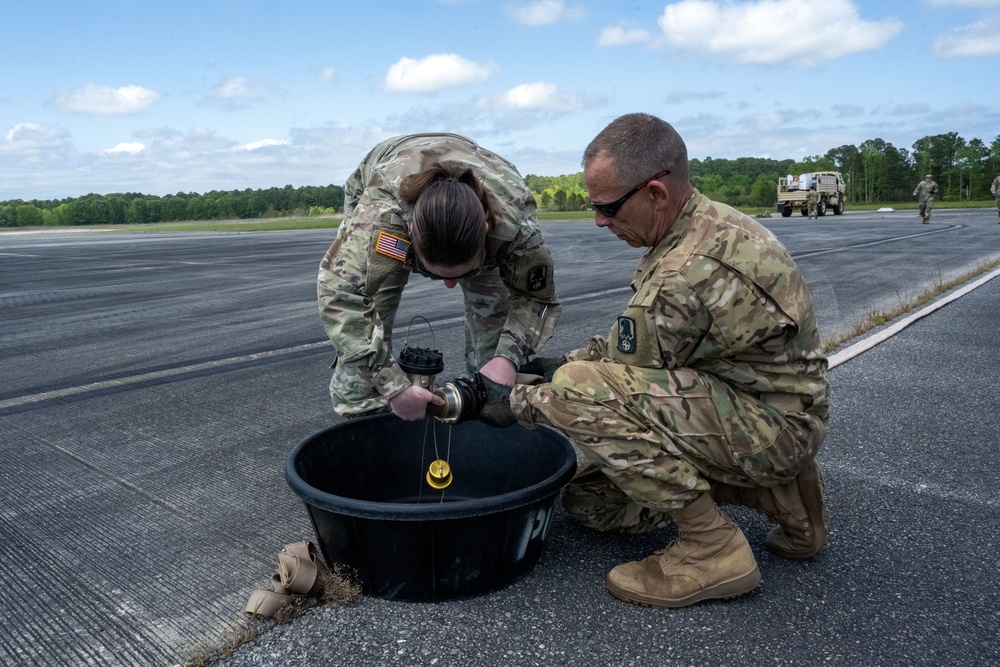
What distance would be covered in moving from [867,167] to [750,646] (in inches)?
3701

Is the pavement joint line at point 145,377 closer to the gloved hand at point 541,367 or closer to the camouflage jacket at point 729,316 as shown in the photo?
the gloved hand at point 541,367

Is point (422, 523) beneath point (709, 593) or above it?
above

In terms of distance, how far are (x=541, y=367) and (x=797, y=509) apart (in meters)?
1.11

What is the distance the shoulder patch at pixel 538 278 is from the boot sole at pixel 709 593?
1.39m

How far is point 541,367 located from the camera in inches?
130

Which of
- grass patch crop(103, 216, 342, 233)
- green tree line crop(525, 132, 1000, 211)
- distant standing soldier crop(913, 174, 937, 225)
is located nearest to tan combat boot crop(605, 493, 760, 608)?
distant standing soldier crop(913, 174, 937, 225)

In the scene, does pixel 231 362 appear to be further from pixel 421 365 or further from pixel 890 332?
Answer: pixel 890 332

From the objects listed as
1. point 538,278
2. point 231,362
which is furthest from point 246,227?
point 538,278

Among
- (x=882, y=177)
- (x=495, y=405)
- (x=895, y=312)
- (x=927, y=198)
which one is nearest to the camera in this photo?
(x=495, y=405)

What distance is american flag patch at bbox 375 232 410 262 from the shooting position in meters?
2.92

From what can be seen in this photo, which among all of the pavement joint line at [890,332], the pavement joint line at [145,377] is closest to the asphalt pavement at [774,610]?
the pavement joint line at [890,332]

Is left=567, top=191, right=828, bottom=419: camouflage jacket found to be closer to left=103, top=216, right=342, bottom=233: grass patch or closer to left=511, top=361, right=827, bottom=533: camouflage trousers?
left=511, top=361, right=827, bottom=533: camouflage trousers

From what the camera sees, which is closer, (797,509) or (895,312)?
(797,509)

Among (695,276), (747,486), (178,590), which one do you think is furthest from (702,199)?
(178,590)
